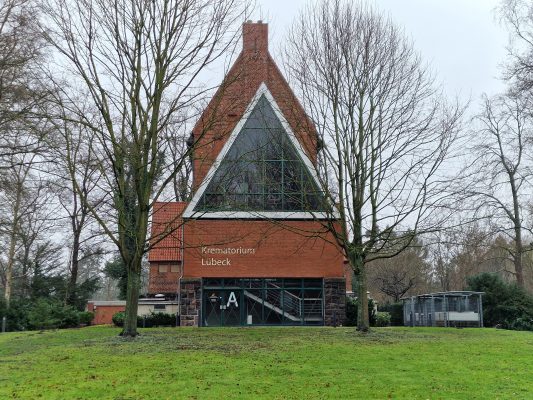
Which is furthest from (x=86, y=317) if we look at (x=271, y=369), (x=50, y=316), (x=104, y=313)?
(x=271, y=369)

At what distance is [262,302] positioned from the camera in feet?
89.3

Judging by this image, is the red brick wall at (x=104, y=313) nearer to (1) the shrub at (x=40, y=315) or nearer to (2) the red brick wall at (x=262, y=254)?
(1) the shrub at (x=40, y=315)

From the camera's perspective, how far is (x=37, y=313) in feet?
88.1

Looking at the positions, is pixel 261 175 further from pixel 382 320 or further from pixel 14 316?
pixel 14 316

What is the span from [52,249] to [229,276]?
1939 cm

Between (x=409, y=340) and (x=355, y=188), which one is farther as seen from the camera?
(x=355, y=188)

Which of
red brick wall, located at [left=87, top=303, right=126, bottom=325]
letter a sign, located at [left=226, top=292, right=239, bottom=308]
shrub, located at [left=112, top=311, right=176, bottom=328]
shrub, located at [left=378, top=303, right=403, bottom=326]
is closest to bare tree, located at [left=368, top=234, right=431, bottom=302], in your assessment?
shrub, located at [left=378, top=303, right=403, bottom=326]

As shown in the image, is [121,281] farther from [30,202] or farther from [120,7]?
[120,7]

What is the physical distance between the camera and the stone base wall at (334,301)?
27.0 meters

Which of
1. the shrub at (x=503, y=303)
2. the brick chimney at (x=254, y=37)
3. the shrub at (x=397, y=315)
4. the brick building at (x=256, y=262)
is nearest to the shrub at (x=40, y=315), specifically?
the brick building at (x=256, y=262)

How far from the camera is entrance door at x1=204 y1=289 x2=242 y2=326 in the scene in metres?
27.0

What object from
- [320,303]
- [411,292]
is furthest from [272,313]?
[411,292]

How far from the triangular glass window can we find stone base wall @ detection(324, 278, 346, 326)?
411 centimetres

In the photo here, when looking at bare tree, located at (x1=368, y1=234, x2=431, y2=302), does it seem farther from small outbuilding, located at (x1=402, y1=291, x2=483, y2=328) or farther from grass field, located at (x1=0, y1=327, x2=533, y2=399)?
grass field, located at (x1=0, y1=327, x2=533, y2=399)
